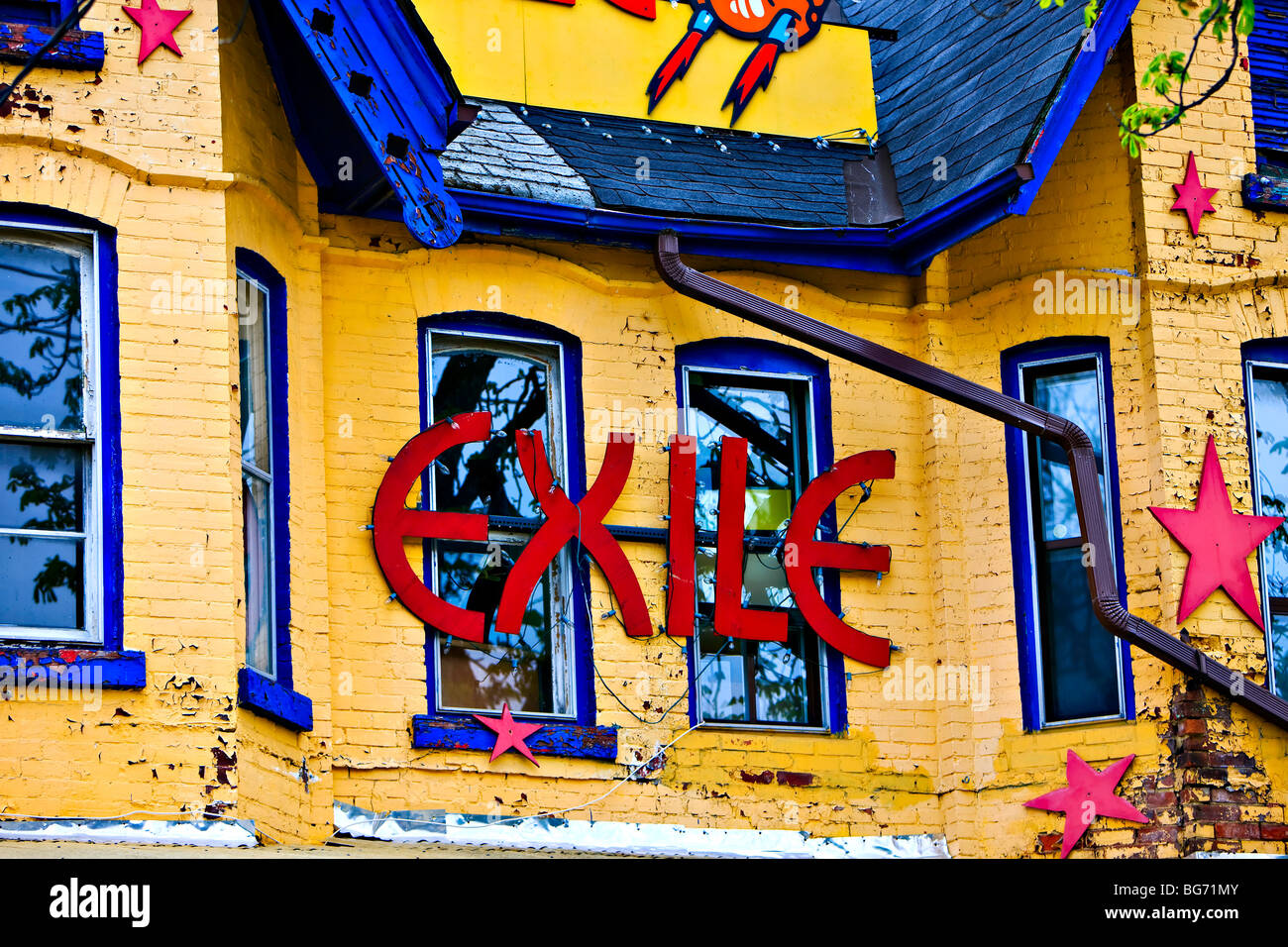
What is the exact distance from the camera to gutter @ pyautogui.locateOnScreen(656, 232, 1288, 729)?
36.1ft

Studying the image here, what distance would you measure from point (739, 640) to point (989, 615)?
1456 mm

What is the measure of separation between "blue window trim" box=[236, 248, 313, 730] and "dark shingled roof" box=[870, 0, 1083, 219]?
147 inches

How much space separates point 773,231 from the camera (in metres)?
11.9

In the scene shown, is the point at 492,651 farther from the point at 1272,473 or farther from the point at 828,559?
the point at 1272,473

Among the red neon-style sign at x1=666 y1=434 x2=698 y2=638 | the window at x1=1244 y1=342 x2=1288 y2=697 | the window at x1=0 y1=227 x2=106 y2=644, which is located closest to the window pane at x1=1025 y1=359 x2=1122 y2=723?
the window at x1=1244 y1=342 x2=1288 y2=697

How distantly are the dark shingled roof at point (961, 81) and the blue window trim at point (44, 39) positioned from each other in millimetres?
4724

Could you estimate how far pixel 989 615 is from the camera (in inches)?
463

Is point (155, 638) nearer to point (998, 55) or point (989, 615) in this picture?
point (989, 615)

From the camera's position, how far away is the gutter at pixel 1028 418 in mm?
10992

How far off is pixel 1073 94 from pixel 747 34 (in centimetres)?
229

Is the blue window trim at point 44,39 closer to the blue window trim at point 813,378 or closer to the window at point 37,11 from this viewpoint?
the window at point 37,11

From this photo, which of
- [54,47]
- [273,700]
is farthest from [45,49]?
[273,700]

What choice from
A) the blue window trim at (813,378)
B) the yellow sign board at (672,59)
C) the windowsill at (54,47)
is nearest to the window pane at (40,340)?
the windowsill at (54,47)
